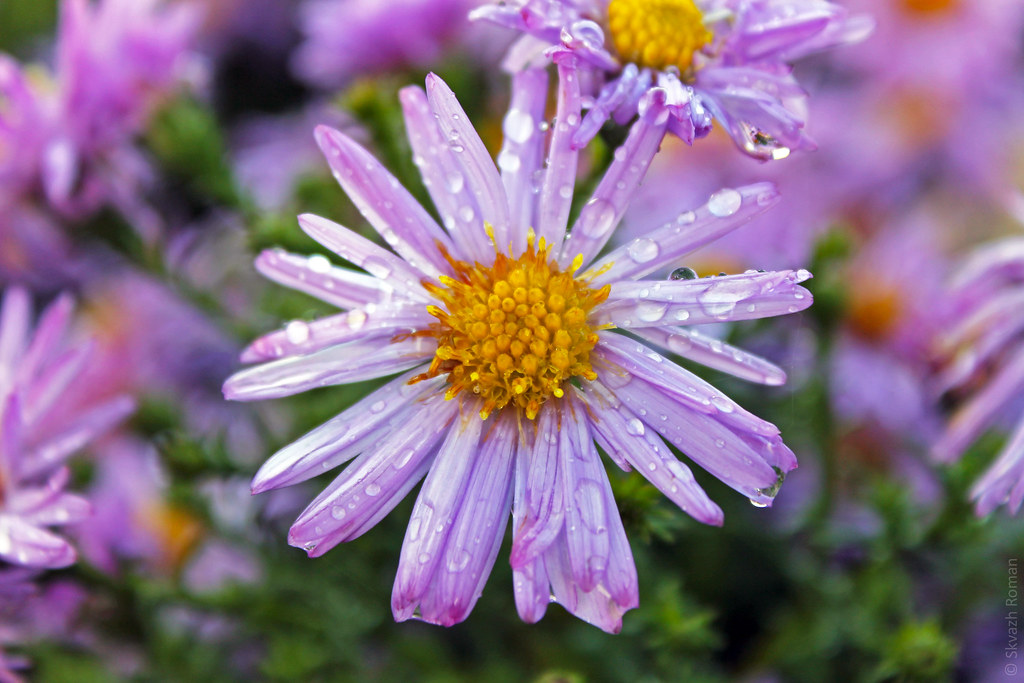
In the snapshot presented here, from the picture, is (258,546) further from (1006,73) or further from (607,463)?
(1006,73)

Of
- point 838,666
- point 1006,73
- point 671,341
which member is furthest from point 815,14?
point 1006,73

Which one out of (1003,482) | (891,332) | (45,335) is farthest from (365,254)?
(891,332)

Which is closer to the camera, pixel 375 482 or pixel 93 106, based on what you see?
pixel 375 482

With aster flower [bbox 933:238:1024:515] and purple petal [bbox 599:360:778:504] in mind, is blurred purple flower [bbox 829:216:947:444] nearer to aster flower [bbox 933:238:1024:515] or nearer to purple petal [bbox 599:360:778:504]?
aster flower [bbox 933:238:1024:515]

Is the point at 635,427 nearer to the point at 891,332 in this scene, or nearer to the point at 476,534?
the point at 476,534

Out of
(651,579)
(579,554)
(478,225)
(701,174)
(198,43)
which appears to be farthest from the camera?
(198,43)
